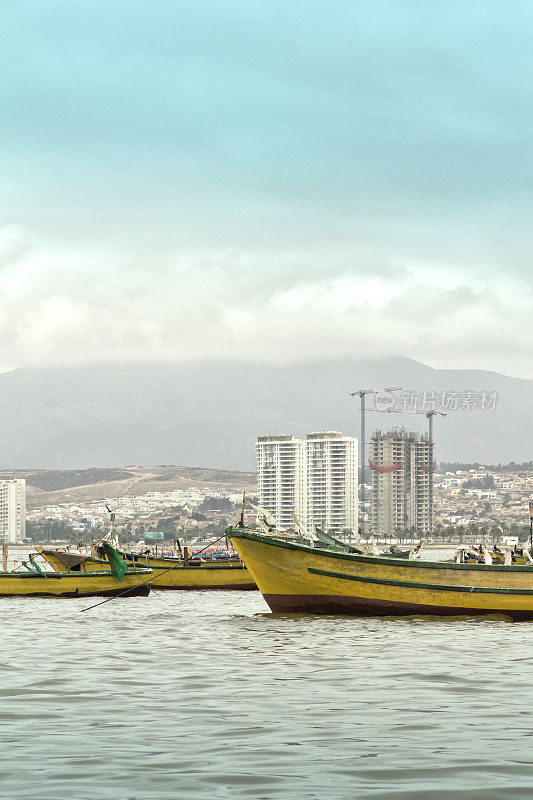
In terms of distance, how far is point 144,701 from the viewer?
659 inches

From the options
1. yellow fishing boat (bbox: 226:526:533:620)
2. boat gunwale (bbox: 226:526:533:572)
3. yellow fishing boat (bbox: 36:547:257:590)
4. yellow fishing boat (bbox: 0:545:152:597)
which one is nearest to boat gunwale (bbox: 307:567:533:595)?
yellow fishing boat (bbox: 226:526:533:620)

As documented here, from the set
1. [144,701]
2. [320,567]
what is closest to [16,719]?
[144,701]

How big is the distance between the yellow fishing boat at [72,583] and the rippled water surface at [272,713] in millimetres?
16768

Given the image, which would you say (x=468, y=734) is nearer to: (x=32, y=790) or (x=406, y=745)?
(x=406, y=745)

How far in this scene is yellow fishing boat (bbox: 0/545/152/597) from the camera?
4672cm

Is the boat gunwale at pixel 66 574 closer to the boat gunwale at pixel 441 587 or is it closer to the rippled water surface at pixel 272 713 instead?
the rippled water surface at pixel 272 713

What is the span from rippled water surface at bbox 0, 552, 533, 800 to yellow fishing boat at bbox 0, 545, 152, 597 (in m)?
16.8

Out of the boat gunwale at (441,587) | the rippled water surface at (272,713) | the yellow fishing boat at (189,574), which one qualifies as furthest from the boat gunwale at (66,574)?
the boat gunwale at (441,587)

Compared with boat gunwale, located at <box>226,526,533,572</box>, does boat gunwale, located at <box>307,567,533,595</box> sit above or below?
below

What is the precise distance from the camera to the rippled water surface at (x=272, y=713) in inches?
427

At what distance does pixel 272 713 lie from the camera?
15.4 meters

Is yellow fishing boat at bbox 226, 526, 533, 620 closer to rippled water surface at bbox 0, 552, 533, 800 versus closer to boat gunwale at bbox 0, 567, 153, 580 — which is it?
rippled water surface at bbox 0, 552, 533, 800

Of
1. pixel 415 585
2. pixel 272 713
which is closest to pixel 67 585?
pixel 415 585

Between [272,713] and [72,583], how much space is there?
32.9 m
